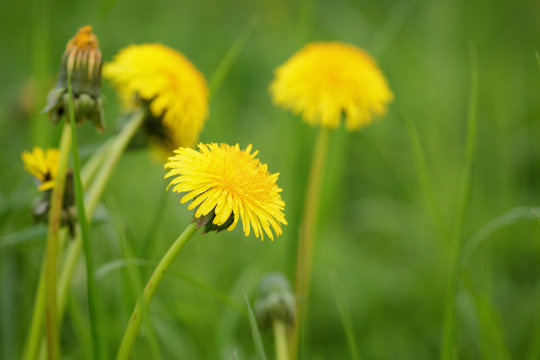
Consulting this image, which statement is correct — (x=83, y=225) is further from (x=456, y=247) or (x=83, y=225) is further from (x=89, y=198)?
Answer: (x=456, y=247)

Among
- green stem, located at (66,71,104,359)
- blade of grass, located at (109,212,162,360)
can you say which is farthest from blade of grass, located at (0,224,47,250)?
green stem, located at (66,71,104,359)

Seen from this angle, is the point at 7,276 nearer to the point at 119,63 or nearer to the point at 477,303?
the point at 119,63

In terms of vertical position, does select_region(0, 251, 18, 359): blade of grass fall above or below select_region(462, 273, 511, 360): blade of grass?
above

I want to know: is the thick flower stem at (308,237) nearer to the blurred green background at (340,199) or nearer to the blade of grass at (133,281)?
the blurred green background at (340,199)

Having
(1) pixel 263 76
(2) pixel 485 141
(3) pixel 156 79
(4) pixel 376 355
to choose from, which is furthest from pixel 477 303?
(1) pixel 263 76

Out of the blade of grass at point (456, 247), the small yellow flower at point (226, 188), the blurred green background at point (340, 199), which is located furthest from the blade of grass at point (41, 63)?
the blade of grass at point (456, 247)

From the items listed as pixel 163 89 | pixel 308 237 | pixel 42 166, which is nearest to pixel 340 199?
pixel 308 237

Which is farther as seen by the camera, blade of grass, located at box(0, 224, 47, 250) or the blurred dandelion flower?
blade of grass, located at box(0, 224, 47, 250)

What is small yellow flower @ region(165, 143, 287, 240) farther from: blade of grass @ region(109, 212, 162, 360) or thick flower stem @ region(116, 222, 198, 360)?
blade of grass @ region(109, 212, 162, 360)
